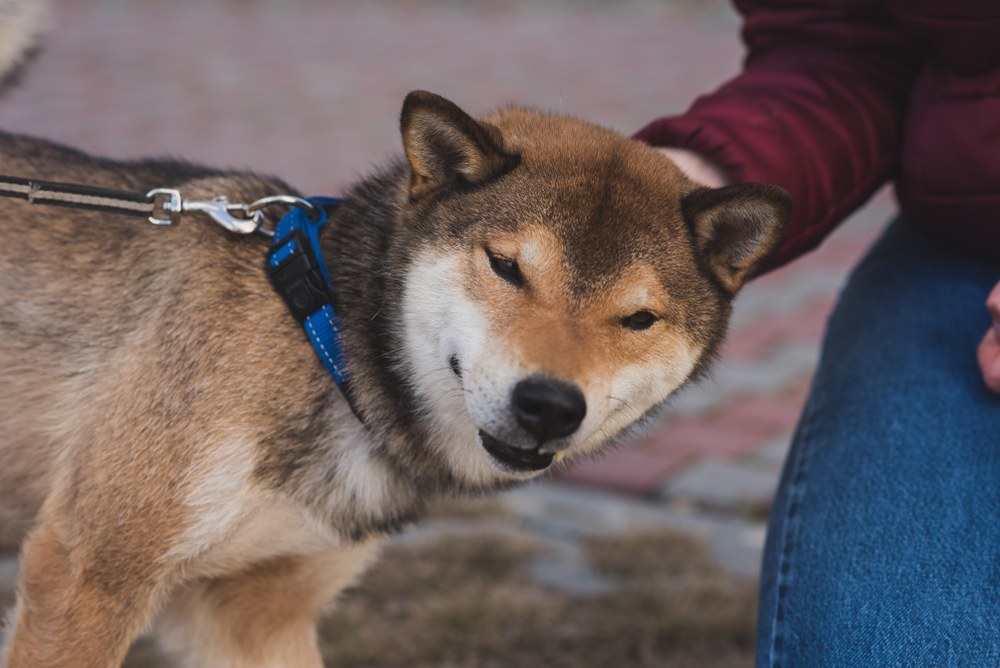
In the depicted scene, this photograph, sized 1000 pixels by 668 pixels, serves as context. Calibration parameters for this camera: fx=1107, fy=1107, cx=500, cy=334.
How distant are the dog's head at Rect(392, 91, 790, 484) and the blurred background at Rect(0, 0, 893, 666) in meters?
0.41

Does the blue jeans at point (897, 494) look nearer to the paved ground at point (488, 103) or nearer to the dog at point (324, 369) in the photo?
the dog at point (324, 369)

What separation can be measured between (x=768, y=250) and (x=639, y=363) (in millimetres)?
382

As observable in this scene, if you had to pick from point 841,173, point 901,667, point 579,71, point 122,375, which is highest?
point 122,375

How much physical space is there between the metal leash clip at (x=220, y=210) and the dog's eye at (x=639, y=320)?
0.75m

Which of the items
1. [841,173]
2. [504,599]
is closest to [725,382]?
[504,599]

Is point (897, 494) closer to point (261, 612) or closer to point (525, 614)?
point (525, 614)

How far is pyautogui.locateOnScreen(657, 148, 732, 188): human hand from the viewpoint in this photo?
244 centimetres

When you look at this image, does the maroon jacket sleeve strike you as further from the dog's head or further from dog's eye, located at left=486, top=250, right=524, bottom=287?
dog's eye, located at left=486, top=250, right=524, bottom=287

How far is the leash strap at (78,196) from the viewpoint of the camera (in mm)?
2180

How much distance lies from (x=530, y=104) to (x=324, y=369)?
2492mm

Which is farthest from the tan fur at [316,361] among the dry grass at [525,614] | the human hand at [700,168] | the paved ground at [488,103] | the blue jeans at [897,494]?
the paved ground at [488,103]

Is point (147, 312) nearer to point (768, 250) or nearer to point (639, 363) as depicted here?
→ point (639, 363)

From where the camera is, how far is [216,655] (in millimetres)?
2420

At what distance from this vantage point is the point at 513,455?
6.49 feet
